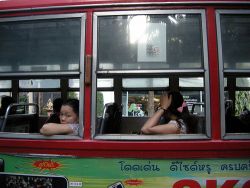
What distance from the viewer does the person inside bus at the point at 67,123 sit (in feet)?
9.45

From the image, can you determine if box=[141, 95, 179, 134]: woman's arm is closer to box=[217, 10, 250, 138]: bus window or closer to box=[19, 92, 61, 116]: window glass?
box=[217, 10, 250, 138]: bus window

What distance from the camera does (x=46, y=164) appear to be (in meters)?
2.84

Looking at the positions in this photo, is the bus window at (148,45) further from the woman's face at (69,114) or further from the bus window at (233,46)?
the woman's face at (69,114)

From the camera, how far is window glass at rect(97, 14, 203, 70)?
2832 millimetres

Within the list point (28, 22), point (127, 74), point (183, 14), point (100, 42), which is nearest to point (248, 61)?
point (183, 14)

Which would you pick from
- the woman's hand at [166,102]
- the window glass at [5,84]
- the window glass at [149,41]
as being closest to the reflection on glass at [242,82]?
the woman's hand at [166,102]

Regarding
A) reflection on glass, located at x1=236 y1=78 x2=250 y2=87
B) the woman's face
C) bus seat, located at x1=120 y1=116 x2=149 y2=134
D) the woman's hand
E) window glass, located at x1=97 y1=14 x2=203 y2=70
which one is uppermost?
window glass, located at x1=97 y1=14 x2=203 y2=70

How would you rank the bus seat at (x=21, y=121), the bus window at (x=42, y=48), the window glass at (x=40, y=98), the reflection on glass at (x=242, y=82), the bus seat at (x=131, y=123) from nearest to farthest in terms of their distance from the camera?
the bus window at (x=42, y=48), the bus seat at (x=21, y=121), the reflection on glass at (x=242, y=82), the window glass at (x=40, y=98), the bus seat at (x=131, y=123)

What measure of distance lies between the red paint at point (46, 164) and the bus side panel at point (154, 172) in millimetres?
70

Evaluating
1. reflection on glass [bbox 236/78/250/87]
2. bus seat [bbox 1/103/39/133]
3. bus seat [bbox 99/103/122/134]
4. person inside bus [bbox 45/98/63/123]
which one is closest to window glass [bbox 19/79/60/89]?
bus seat [bbox 1/103/39/133]

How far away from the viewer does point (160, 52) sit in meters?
2.84

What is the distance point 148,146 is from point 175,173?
29 cm

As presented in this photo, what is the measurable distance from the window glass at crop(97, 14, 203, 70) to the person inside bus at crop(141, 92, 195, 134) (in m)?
0.42

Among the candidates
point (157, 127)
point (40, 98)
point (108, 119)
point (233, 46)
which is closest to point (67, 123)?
point (108, 119)
